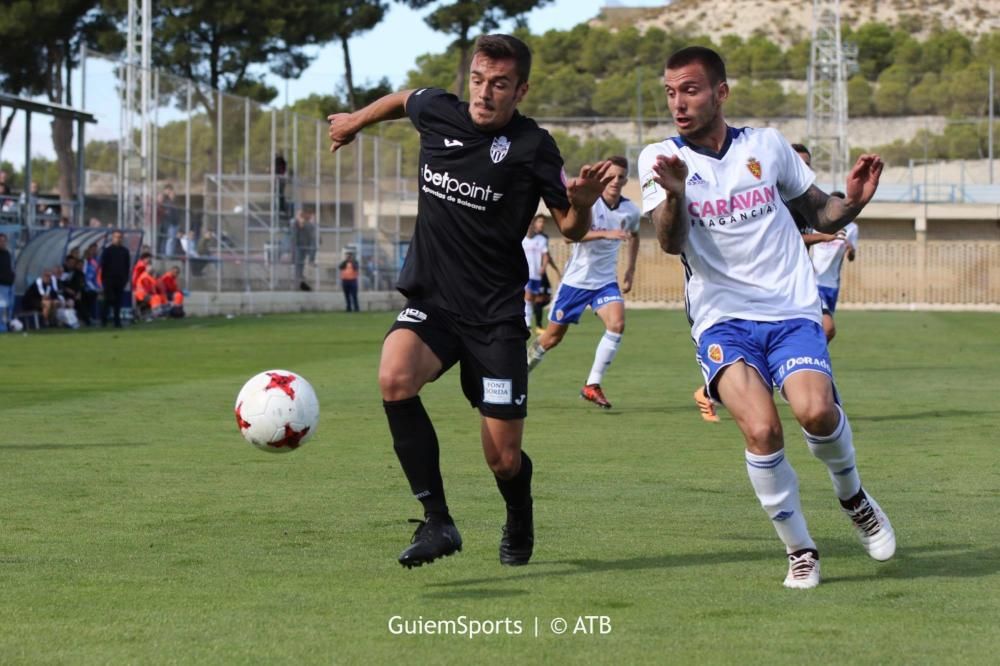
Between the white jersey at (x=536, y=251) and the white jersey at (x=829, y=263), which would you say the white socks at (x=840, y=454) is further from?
the white jersey at (x=536, y=251)

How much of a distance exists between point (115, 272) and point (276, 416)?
960 inches

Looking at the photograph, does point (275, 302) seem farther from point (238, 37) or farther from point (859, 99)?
point (859, 99)

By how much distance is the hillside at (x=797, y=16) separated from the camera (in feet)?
535

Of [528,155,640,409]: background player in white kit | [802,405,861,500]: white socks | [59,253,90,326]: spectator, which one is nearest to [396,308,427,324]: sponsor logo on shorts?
[802,405,861,500]: white socks

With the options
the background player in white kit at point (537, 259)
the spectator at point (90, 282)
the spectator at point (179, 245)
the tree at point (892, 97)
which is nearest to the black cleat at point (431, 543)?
the background player in white kit at point (537, 259)

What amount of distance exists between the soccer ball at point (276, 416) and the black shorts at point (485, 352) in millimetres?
784

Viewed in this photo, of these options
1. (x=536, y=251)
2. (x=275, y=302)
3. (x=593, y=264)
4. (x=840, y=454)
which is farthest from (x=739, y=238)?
(x=275, y=302)

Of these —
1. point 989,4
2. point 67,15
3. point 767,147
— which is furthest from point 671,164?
point 989,4

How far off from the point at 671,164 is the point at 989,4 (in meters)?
170

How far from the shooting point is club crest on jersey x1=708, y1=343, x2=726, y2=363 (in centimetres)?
628

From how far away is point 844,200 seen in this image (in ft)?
21.3

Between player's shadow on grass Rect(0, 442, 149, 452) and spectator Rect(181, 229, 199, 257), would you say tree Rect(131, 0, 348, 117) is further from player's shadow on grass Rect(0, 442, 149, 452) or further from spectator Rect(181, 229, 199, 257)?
player's shadow on grass Rect(0, 442, 149, 452)

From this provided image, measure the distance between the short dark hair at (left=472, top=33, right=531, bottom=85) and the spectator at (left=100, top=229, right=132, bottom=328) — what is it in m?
24.7

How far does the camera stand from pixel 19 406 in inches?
561
